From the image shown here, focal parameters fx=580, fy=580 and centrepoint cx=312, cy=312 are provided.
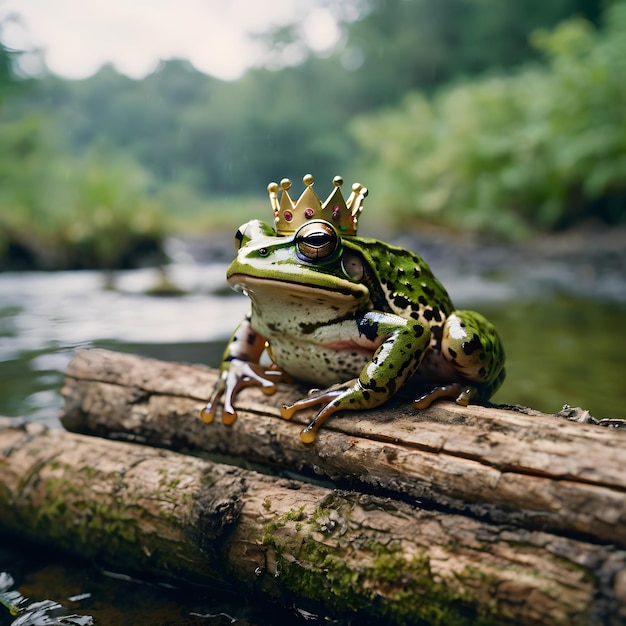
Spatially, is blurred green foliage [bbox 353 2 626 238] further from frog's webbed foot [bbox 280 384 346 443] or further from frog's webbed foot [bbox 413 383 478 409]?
frog's webbed foot [bbox 280 384 346 443]

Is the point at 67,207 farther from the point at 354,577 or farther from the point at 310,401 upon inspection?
the point at 354,577

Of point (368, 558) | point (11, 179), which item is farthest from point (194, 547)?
point (11, 179)

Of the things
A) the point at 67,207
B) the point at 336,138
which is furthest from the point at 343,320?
the point at 336,138

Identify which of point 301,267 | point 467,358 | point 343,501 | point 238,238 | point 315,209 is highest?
point 315,209

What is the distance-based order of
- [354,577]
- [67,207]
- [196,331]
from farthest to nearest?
[67,207]
[196,331]
[354,577]

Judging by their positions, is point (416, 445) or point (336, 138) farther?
point (336, 138)

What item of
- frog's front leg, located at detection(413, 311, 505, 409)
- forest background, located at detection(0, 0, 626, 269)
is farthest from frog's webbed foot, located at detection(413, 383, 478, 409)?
forest background, located at detection(0, 0, 626, 269)

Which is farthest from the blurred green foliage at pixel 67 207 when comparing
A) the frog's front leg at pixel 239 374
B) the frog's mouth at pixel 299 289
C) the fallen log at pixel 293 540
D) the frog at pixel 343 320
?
the frog's mouth at pixel 299 289

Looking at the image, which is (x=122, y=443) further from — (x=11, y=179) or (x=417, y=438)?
(x=11, y=179)
